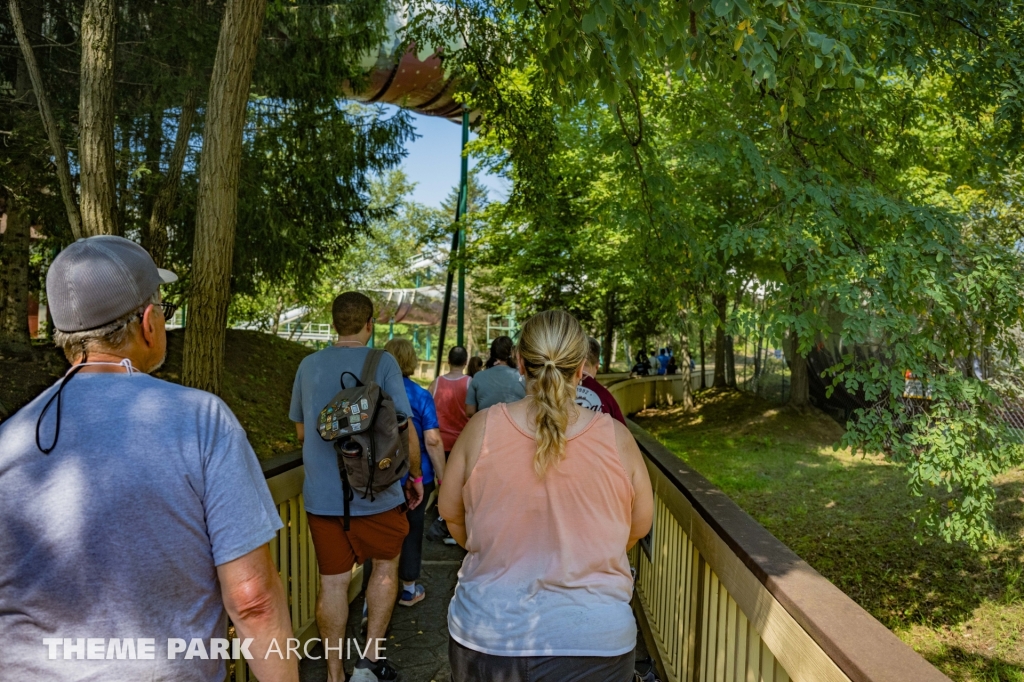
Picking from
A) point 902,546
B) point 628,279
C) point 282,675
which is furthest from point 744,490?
point 282,675

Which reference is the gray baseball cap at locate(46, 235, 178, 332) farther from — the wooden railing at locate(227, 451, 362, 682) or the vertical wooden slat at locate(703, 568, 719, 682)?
the vertical wooden slat at locate(703, 568, 719, 682)

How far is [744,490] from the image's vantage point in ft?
42.9

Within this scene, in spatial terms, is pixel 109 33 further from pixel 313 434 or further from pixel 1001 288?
pixel 1001 288

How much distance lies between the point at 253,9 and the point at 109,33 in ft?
3.83

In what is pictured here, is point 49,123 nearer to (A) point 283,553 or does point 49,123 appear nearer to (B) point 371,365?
(B) point 371,365

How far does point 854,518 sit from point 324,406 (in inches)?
375

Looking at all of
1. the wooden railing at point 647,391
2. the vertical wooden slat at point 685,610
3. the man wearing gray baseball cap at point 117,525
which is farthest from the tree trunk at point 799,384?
the man wearing gray baseball cap at point 117,525

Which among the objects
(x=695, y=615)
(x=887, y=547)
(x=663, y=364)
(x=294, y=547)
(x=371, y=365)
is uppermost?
(x=371, y=365)

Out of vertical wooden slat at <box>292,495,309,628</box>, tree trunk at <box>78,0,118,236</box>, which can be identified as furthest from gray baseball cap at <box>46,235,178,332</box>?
tree trunk at <box>78,0,118,236</box>

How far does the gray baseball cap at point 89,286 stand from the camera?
5.53 feet

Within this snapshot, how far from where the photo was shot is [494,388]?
6.35 metres

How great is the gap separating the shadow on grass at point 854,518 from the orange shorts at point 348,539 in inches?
181

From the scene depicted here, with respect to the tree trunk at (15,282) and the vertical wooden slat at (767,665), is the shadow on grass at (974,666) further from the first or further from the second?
the tree trunk at (15,282)

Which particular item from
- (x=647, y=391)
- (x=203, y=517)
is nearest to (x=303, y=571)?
(x=203, y=517)
